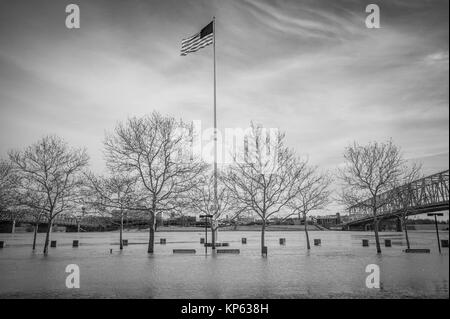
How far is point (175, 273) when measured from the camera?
14445mm

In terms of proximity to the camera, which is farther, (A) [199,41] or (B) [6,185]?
(B) [6,185]

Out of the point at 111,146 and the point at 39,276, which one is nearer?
the point at 39,276

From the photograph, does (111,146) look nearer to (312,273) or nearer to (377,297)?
(312,273)

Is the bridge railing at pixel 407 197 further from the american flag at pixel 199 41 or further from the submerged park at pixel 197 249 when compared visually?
the american flag at pixel 199 41

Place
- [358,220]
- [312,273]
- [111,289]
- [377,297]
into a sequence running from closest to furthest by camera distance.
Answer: [377,297] < [111,289] < [312,273] < [358,220]

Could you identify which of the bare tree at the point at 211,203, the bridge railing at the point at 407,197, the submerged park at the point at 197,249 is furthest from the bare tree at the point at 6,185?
the bridge railing at the point at 407,197

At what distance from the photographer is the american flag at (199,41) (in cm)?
2550

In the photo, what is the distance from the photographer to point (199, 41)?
A: 25.7 meters

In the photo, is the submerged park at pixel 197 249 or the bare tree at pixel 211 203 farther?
the bare tree at pixel 211 203

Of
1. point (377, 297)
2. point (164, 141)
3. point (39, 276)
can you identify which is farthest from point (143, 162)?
point (377, 297)

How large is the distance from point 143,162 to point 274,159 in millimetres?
11615

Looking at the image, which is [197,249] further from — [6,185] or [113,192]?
[6,185]

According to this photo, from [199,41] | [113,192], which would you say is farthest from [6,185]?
[199,41]

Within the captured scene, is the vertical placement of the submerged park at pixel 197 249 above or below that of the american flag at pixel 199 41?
below
